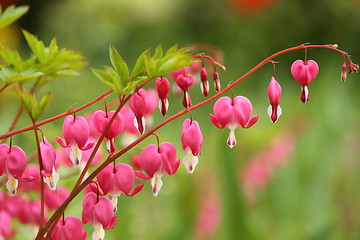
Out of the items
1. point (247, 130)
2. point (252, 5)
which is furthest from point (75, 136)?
point (252, 5)

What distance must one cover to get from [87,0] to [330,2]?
7.39ft

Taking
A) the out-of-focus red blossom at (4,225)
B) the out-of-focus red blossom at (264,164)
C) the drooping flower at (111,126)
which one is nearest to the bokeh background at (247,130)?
the out-of-focus red blossom at (264,164)

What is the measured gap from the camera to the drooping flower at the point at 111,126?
0.58m

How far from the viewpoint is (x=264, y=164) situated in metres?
2.04

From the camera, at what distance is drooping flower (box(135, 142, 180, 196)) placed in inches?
22.9

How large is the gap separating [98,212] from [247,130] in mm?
1717

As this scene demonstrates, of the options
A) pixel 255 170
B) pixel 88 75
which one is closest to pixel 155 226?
pixel 255 170

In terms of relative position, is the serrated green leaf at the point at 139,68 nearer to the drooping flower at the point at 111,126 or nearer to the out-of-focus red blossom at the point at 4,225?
the drooping flower at the point at 111,126

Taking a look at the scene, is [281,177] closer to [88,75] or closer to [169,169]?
[169,169]

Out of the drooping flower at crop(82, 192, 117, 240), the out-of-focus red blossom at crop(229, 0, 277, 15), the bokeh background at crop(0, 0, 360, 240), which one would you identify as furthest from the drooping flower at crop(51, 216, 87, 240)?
the out-of-focus red blossom at crop(229, 0, 277, 15)

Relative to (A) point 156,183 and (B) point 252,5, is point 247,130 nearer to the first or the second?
(A) point 156,183

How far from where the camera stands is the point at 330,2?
5.61 m

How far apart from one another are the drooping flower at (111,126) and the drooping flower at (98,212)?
47mm

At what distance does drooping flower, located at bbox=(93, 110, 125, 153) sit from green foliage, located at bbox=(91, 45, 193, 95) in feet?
0.14
